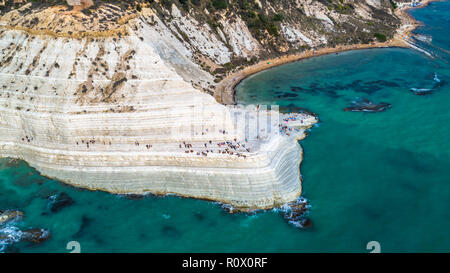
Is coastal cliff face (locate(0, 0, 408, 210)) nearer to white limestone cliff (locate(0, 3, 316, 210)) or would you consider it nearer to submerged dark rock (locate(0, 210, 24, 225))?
white limestone cliff (locate(0, 3, 316, 210))

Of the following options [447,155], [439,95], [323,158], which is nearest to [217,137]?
[323,158]

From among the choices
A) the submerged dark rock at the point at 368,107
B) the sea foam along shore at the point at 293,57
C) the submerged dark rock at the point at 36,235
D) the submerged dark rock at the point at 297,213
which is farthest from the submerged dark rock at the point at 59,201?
the submerged dark rock at the point at 368,107

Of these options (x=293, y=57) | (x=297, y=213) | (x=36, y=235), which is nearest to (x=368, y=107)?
(x=293, y=57)

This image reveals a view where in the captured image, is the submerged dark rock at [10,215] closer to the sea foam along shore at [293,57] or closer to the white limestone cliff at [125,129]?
the white limestone cliff at [125,129]

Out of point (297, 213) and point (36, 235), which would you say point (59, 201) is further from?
point (297, 213)

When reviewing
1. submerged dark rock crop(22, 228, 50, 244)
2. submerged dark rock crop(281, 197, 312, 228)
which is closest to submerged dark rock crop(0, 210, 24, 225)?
submerged dark rock crop(22, 228, 50, 244)

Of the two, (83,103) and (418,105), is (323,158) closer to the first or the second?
(418,105)
